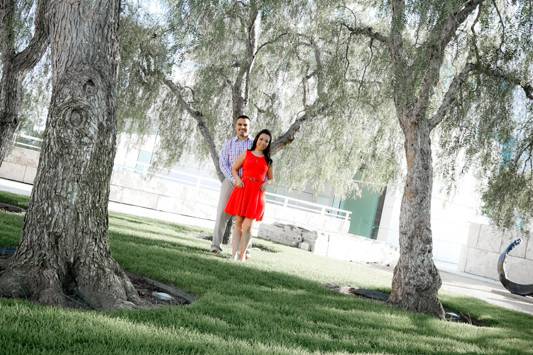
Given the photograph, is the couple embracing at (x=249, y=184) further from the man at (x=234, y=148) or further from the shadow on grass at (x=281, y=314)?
the shadow on grass at (x=281, y=314)

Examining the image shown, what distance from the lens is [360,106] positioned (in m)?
9.73

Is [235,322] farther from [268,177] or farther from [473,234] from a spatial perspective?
[473,234]

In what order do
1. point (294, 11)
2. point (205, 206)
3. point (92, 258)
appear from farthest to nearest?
point (205, 206)
point (294, 11)
point (92, 258)

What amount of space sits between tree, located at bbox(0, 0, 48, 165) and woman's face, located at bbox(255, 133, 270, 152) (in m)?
3.10

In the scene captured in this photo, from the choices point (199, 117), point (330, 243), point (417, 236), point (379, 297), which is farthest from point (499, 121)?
point (330, 243)

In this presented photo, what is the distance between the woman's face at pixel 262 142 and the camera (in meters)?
6.87

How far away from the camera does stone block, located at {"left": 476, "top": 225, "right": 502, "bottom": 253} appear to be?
62.0 ft

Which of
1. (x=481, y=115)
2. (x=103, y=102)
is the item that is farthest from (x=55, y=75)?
(x=481, y=115)

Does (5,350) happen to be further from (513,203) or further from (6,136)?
(513,203)

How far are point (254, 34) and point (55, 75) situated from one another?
6.16m

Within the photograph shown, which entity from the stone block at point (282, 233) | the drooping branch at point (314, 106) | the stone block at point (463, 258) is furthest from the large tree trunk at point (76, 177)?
the stone block at point (463, 258)

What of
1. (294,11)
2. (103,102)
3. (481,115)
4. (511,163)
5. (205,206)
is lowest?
(205,206)

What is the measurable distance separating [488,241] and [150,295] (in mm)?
17238

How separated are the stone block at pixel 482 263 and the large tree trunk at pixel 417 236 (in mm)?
13874
